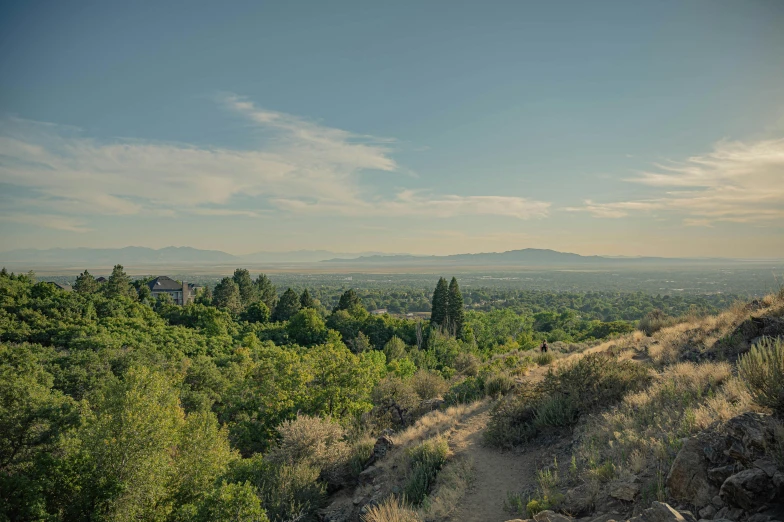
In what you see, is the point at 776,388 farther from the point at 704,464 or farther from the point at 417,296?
the point at 417,296

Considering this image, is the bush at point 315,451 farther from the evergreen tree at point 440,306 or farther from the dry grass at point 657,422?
the evergreen tree at point 440,306

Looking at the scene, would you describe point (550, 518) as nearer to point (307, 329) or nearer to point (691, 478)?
point (691, 478)

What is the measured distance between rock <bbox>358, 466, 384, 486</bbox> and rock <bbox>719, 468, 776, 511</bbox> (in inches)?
319

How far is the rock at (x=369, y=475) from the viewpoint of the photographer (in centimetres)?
1051

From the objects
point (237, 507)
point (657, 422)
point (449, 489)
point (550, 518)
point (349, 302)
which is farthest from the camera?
point (349, 302)

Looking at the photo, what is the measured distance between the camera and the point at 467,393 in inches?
636

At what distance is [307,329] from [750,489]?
51397 millimetres

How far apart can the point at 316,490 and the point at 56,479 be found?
31.9 ft

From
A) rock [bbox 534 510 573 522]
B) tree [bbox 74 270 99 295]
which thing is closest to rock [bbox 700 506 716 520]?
rock [bbox 534 510 573 522]

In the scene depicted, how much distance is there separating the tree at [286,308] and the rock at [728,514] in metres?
62.4

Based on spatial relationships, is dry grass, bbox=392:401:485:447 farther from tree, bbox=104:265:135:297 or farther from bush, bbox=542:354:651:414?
tree, bbox=104:265:135:297

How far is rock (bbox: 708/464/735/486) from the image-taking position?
4727mm

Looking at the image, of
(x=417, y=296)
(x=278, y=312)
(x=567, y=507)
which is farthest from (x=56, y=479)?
(x=417, y=296)

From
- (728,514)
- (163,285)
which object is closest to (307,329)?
(163,285)
